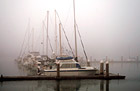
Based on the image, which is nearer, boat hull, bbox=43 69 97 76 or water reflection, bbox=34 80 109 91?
water reflection, bbox=34 80 109 91

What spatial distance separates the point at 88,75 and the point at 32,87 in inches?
246

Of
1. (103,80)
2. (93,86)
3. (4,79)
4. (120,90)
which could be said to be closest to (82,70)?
(103,80)

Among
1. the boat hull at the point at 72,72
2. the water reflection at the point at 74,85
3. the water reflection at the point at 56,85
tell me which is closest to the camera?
the water reflection at the point at 56,85

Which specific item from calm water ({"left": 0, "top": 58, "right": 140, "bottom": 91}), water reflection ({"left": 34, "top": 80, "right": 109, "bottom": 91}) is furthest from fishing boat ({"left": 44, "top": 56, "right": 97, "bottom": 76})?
water reflection ({"left": 34, "top": 80, "right": 109, "bottom": 91})

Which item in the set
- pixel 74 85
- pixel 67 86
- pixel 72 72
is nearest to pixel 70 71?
pixel 72 72

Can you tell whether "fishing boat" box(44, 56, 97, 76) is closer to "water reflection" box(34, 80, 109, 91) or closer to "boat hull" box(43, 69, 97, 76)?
"boat hull" box(43, 69, 97, 76)

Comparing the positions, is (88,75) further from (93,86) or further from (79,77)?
(93,86)

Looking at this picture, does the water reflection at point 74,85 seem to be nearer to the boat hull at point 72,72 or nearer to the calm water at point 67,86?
the calm water at point 67,86

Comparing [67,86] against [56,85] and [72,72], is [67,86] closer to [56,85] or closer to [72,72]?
[56,85]

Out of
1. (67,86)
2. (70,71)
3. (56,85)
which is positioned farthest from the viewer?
(70,71)

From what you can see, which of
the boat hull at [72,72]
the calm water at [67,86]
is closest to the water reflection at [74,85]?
the calm water at [67,86]

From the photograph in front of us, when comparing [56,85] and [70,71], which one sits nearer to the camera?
[56,85]

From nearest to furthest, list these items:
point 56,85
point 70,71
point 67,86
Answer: point 67,86, point 56,85, point 70,71

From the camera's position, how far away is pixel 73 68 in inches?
757
